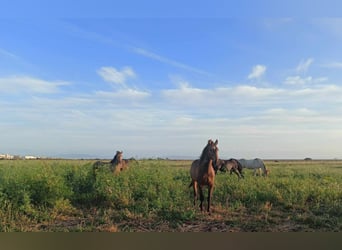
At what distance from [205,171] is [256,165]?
108cm

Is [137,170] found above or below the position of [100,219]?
above

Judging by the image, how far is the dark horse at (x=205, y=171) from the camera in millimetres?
5191

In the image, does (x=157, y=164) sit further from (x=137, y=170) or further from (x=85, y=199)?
(x=85, y=199)

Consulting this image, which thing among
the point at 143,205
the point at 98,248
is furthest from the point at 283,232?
the point at 98,248

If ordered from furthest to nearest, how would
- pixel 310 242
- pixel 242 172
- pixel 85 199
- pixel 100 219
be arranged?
1. pixel 242 172
2. pixel 85 199
3. pixel 100 219
4. pixel 310 242

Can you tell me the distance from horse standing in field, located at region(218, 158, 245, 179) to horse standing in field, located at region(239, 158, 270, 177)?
0.27 feet

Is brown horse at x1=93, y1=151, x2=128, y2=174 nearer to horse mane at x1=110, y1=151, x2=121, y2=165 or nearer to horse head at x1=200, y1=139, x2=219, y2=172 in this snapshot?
horse mane at x1=110, y1=151, x2=121, y2=165

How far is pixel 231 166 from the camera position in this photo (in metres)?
5.53

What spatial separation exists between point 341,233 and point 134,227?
8.74 ft

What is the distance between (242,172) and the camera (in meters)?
5.77

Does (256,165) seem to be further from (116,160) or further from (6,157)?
(6,157)

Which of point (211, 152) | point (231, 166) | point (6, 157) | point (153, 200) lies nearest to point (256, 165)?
point (231, 166)

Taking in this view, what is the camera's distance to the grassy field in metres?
4.99

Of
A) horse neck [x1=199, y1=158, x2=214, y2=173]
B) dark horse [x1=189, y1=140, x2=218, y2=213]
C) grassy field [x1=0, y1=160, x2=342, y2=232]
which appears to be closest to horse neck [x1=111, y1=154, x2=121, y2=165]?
grassy field [x1=0, y1=160, x2=342, y2=232]
